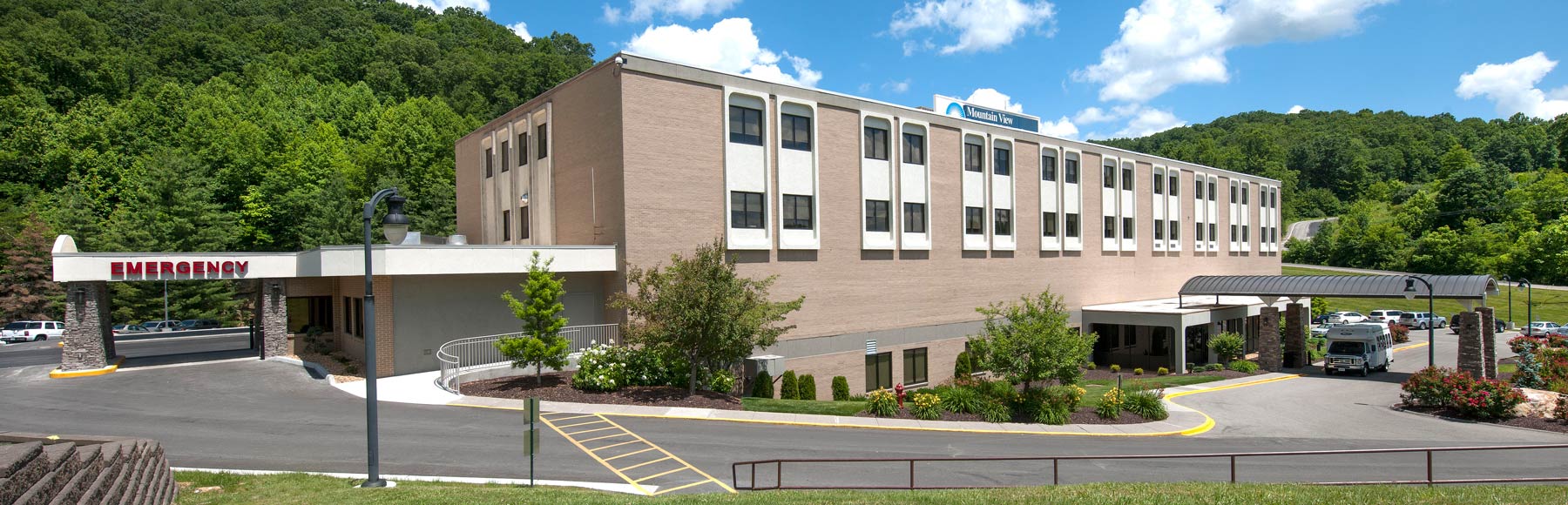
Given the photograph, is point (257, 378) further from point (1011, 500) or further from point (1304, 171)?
point (1304, 171)

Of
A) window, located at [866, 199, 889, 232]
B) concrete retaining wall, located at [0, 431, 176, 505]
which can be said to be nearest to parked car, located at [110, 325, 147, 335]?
window, located at [866, 199, 889, 232]

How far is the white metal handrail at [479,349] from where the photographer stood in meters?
24.0

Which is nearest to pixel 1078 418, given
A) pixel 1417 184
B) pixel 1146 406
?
pixel 1146 406

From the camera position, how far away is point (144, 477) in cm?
984

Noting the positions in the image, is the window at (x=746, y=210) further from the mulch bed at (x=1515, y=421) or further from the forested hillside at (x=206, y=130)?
the forested hillside at (x=206, y=130)

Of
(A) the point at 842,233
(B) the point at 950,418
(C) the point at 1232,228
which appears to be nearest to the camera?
(B) the point at 950,418

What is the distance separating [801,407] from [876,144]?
14.8m

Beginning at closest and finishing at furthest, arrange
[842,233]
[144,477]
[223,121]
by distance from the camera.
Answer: [144,477], [842,233], [223,121]

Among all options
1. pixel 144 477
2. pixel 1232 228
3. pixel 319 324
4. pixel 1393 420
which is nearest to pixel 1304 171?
pixel 1232 228

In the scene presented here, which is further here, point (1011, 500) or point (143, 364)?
point (143, 364)

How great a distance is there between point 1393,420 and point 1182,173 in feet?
103

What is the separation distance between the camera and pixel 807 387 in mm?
27781

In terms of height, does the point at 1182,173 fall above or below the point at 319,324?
above

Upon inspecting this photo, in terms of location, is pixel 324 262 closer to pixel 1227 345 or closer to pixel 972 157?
pixel 972 157
